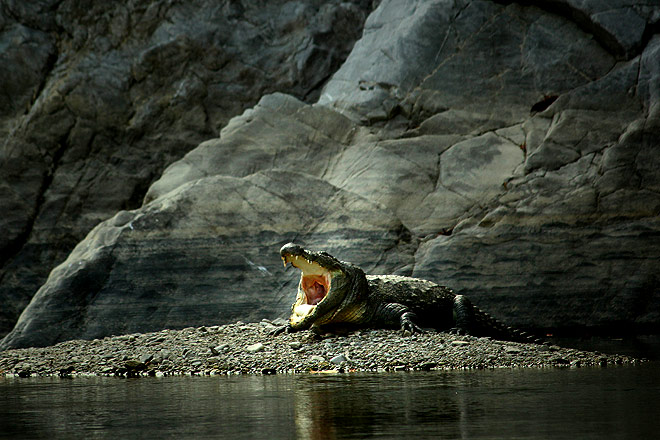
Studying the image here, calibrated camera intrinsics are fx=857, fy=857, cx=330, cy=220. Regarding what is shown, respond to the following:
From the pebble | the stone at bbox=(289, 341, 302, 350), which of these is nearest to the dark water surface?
the pebble

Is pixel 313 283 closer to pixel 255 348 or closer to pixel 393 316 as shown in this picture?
pixel 393 316

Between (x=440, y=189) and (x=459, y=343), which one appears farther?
(x=440, y=189)

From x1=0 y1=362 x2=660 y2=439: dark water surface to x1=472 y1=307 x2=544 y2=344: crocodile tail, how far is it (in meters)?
3.13

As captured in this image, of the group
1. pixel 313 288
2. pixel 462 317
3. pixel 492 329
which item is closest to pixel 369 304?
pixel 313 288

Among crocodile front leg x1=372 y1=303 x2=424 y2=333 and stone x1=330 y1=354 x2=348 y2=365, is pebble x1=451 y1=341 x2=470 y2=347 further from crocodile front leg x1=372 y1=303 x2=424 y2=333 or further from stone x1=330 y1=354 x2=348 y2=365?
stone x1=330 y1=354 x2=348 y2=365

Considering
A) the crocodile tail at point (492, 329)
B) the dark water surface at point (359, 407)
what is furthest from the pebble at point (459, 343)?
the crocodile tail at point (492, 329)

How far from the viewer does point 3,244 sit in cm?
2405

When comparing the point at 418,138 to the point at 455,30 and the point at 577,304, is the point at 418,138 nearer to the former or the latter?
the point at 455,30

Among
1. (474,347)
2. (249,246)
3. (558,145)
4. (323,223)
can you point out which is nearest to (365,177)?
(323,223)

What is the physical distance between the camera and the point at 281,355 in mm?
10336

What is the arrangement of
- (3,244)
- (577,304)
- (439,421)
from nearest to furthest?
1. (439,421)
2. (577,304)
3. (3,244)

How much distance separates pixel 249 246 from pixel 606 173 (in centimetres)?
703

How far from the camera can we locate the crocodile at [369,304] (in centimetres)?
1153

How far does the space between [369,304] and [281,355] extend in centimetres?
193
